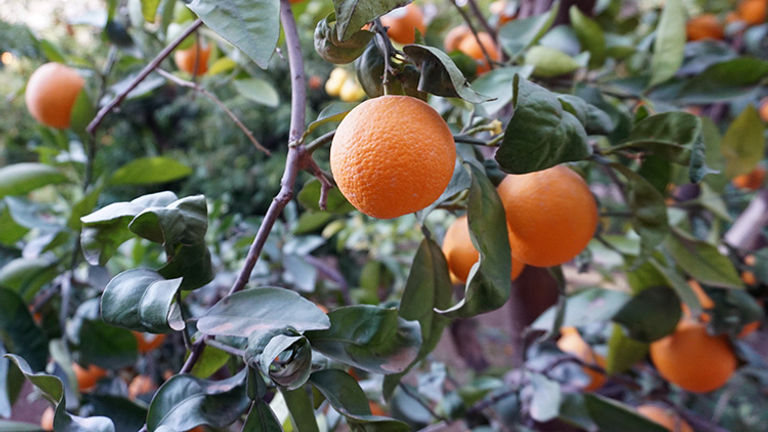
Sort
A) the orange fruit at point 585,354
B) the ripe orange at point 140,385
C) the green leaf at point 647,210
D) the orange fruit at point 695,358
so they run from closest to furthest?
the green leaf at point 647,210
the orange fruit at point 695,358
the orange fruit at point 585,354
the ripe orange at point 140,385

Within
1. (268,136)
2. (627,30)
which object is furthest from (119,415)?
(268,136)

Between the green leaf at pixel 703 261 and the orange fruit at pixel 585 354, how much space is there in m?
0.21

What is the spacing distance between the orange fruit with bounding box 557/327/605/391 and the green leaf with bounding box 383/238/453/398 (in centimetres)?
37

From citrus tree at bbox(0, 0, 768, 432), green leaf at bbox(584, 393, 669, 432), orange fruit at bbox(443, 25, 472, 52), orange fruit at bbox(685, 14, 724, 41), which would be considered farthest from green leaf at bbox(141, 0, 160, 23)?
orange fruit at bbox(685, 14, 724, 41)

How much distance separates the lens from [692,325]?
58 cm

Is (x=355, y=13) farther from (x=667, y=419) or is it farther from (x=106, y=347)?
(x=667, y=419)

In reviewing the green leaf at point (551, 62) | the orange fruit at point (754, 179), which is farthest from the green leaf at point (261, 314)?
the orange fruit at point (754, 179)

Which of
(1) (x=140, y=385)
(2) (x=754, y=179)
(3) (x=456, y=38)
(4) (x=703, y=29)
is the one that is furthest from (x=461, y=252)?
(2) (x=754, y=179)

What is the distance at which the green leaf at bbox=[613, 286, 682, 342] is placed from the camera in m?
0.51

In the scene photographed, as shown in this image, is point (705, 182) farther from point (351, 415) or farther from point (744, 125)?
point (351, 415)

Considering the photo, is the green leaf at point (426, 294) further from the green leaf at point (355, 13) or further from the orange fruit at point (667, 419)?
the orange fruit at point (667, 419)

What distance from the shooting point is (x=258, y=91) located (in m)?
0.61

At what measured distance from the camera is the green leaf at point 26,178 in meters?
0.60

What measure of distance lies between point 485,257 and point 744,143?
1.66ft
